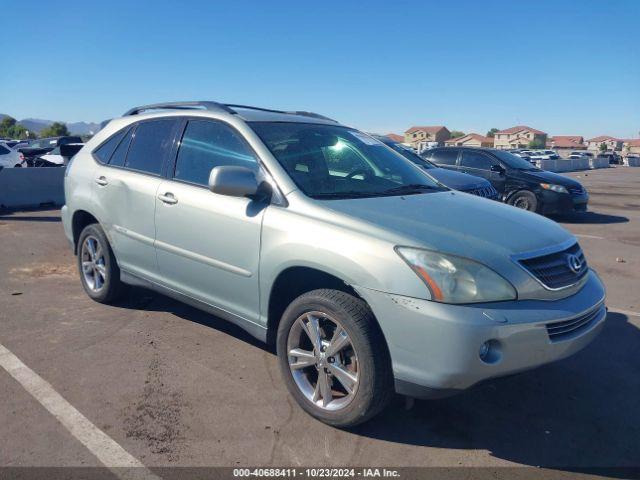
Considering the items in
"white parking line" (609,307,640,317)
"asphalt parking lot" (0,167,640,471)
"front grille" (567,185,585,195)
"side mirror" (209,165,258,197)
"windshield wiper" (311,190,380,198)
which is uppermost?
"side mirror" (209,165,258,197)

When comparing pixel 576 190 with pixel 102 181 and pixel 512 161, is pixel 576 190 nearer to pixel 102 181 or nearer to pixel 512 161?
pixel 512 161

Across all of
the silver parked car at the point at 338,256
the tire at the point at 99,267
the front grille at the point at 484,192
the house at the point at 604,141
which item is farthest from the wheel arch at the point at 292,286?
the house at the point at 604,141

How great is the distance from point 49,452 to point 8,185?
10.7 m

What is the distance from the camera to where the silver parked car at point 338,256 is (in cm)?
277

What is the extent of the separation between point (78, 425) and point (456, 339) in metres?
2.16

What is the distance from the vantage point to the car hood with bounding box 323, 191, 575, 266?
2.94 meters

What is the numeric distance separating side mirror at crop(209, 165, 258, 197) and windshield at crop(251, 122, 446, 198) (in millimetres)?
293

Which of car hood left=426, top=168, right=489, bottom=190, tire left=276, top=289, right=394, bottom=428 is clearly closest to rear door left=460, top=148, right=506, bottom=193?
car hood left=426, top=168, right=489, bottom=190

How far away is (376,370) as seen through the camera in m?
2.88

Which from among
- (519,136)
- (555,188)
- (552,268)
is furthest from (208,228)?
(519,136)

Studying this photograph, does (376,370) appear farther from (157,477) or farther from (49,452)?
(49,452)

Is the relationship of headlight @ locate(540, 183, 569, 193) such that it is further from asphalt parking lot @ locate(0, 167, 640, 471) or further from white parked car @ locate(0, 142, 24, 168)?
white parked car @ locate(0, 142, 24, 168)

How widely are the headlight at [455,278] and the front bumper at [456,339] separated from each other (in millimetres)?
46

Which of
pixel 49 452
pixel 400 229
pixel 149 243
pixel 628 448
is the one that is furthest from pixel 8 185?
pixel 628 448
